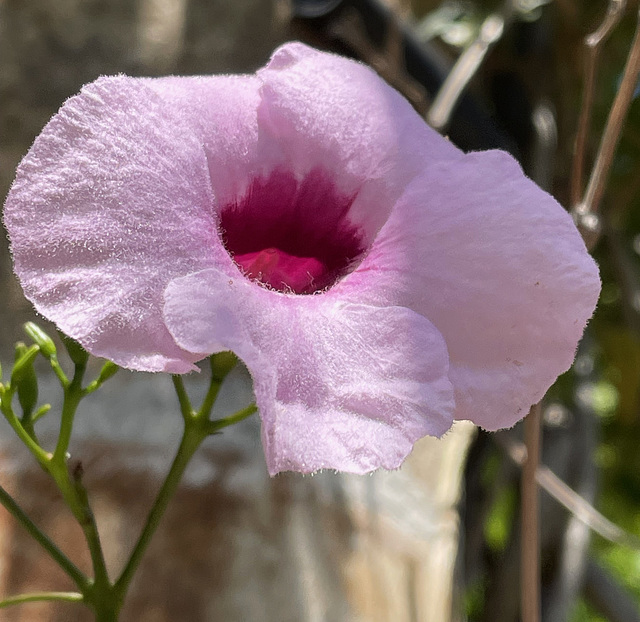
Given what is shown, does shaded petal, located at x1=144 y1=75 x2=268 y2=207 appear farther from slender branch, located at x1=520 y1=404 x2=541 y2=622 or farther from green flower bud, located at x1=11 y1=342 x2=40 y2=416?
slender branch, located at x1=520 y1=404 x2=541 y2=622

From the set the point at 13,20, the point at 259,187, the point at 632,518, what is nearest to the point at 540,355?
the point at 259,187

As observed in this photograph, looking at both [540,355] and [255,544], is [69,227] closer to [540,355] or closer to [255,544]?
[540,355]

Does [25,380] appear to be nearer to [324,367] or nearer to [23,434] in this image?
[23,434]

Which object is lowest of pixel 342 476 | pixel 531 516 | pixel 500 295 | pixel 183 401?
pixel 342 476

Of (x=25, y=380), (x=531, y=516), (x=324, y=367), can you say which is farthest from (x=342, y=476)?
(x=324, y=367)

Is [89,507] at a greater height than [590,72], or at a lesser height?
lesser

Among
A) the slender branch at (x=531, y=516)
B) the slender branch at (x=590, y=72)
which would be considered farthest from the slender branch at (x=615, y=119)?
the slender branch at (x=531, y=516)

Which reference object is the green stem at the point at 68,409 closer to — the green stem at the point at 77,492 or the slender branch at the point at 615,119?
the green stem at the point at 77,492
